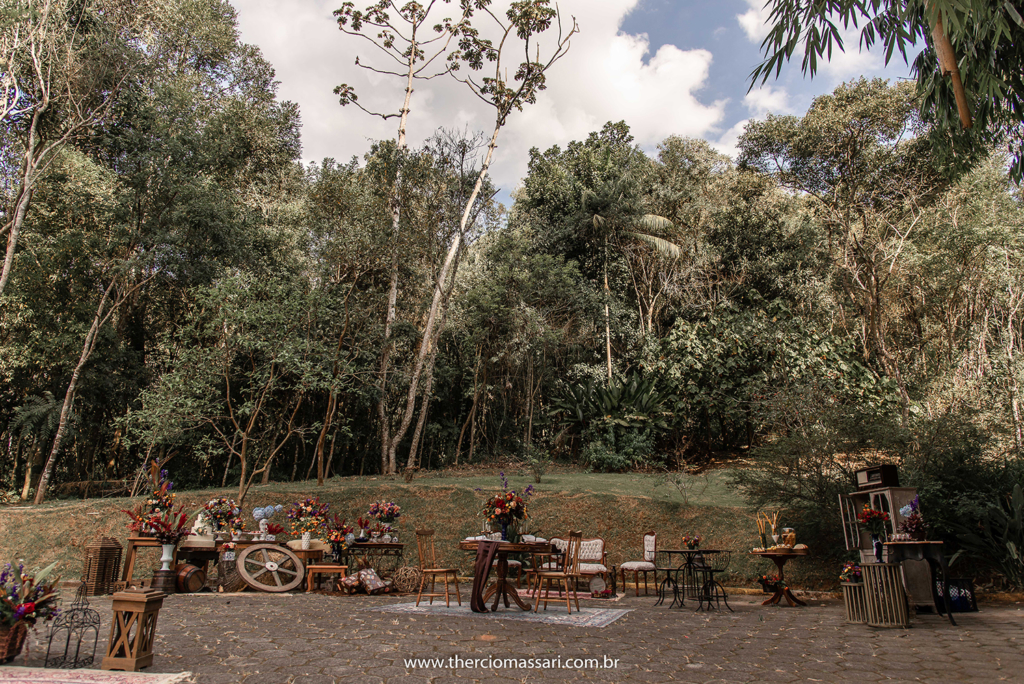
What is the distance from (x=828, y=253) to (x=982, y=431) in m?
10.1

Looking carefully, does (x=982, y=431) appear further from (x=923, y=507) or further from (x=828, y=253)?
(x=828, y=253)

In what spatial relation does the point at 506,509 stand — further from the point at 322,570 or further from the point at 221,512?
the point at 221,512

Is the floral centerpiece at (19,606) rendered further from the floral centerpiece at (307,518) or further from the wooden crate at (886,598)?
the wooden crate at (886,598)

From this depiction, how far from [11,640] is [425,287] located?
39.8 ft

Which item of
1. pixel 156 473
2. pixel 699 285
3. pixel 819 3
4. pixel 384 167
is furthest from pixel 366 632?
pixel 699 285

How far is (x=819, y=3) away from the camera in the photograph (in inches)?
161

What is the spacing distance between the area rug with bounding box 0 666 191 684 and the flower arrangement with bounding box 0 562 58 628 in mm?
262

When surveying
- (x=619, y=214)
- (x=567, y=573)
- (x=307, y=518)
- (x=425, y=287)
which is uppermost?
(x=619, y=214)

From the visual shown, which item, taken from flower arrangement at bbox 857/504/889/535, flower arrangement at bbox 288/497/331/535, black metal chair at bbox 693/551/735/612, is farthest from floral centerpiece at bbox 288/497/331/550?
→ flower arrangement at bbox 857/504/889/535

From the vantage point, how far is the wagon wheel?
7395mm

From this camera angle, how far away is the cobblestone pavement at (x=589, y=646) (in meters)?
3.41

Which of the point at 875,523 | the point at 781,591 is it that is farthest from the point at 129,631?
the point at 875,523

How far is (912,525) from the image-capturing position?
5.79 metres

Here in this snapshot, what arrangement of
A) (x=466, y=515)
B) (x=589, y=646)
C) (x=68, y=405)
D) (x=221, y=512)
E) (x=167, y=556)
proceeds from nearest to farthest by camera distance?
(x=589, y=646), (x=167, y=556), (x=221, y=512), (x=466, y=515), (x=68, y=405)
